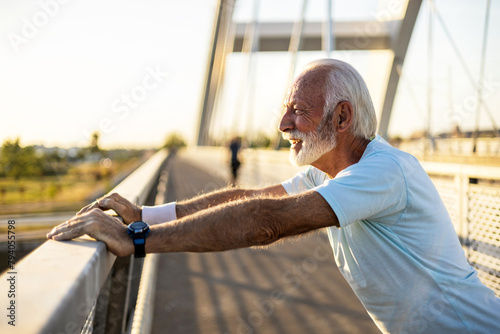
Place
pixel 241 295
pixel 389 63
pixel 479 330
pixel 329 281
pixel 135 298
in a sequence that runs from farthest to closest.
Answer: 1. pixel 389 63
2. pixel 329 281
3. pixel 241 295
4. pixel 135 298
5. pixel 479 330

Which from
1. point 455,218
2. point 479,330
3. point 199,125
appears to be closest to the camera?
point 479,330

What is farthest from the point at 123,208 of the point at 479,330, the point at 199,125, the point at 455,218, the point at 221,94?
the point at 199,125

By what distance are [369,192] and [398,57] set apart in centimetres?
834

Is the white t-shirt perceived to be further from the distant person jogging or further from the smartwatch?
the distant person jogging

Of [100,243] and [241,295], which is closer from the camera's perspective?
[100,243]

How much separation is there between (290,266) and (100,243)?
4.92 m

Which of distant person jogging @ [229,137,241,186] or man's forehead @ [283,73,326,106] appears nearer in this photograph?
man's forehead @ [283,73,326,106]

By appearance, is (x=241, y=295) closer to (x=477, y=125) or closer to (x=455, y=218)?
(x=455, y=218)

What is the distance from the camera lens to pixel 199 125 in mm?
45062

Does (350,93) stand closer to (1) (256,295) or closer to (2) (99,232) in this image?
(2) (99,232)

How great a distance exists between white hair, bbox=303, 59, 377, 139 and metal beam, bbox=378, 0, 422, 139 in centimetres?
698

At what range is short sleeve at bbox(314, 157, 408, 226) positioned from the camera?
1.74 metres

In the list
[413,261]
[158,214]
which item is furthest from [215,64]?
[413,261]

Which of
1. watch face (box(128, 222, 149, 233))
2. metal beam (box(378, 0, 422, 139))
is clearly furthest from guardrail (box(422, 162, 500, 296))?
metal beam (box(378, 0, 422, 139))
